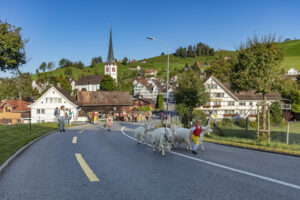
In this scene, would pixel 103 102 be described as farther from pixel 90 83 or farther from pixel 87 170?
pixel 90 83

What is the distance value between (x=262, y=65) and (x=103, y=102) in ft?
158

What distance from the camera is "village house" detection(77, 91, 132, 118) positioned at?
199 ft

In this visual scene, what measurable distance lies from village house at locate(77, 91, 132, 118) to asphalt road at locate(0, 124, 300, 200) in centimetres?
5110

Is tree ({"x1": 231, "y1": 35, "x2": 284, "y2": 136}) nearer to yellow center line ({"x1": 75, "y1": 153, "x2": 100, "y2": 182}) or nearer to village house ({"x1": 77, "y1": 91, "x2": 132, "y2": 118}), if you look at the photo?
yellow center line ({"x1": 75, "y1": 153, "x2": 100, "y2": 182})

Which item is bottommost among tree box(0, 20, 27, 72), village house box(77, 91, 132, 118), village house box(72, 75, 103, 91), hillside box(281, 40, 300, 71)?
village house box(77, 91, 132, 118)

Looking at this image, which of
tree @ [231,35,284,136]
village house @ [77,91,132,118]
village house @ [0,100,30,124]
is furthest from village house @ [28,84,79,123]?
tree @ [231,35,284,136]

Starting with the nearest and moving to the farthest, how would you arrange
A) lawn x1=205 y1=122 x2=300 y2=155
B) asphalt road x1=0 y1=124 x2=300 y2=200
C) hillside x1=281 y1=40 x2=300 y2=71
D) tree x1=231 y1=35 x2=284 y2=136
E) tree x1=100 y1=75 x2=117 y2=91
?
asphalt road x1=0 y1=124 x2=300 y2=200
lawn x1=205 y1=122 x2=300 y2=155
tree x1=231 y1=35 x2=284 y2=136
tree x1=100 y1=75 x2=117 y2=91
hillside x1=281 y1=40 x2=300 y2=71

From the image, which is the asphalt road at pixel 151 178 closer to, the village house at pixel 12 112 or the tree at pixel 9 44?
the tree at pixel 9 44

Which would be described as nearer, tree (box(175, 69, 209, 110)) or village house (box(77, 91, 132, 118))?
tree (box(175, 69, 209, 110))

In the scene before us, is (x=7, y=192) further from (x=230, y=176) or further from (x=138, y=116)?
(x=138, y=116)

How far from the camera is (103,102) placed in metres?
62.1

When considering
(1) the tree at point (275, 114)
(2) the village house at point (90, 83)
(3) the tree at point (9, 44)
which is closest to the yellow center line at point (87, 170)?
(3) the tree at point (9, 44)

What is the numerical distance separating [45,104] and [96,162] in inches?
2052

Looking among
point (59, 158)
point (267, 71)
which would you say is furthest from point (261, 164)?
point (267, 71)
